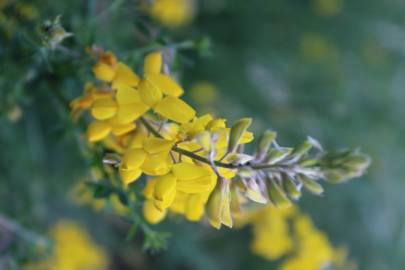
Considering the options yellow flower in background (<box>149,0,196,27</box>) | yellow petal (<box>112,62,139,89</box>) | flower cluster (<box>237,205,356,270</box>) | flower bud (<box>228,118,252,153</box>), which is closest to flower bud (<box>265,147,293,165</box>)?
flower bud (<box>228,118,252,153</box>)

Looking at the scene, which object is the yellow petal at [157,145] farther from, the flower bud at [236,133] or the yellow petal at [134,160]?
the flower bud at [236,133]

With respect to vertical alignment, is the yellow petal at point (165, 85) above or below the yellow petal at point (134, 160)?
above

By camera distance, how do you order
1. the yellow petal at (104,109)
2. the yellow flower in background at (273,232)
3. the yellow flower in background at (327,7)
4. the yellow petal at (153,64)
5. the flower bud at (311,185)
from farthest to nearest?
the yellow flower in background at (327,7) → the yellow flower in background at (273,232) → the yellow petal at (153,64) → the yellow petal at (104,109) → the flower bud at (311,185)

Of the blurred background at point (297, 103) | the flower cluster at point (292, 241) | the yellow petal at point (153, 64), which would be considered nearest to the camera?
the yellow petal at point (153, 64)

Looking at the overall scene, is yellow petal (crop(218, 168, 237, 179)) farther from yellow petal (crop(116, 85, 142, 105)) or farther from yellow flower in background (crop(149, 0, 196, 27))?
yellow flower in background (crop(149, 0, 196, 27))

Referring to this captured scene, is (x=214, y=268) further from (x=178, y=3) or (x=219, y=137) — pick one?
(x=219, y=137)

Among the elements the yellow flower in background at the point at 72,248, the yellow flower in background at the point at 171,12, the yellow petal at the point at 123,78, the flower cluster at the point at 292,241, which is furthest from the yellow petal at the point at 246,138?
the yellow flower in background at the point at 171,12

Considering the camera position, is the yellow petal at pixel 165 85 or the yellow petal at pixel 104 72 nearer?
the yellow petal at pixel 165 85
